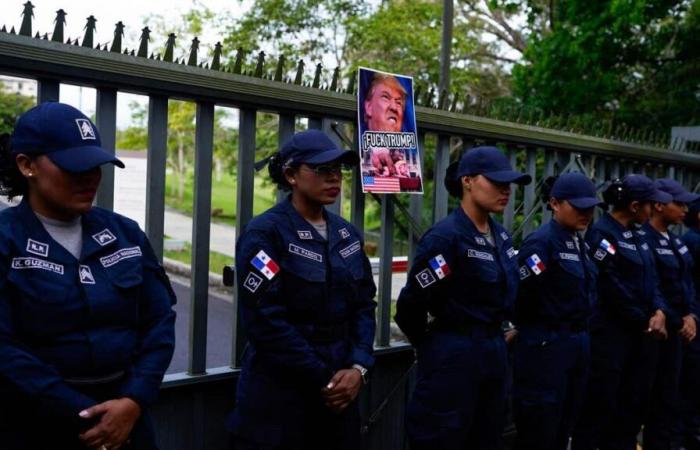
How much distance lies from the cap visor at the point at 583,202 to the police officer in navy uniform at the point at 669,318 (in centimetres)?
102

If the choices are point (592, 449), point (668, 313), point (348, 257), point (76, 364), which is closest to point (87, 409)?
point (76, 364)

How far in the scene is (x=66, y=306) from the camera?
7.80 feet

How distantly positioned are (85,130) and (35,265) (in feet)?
1.57

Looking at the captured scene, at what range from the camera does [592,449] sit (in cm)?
493

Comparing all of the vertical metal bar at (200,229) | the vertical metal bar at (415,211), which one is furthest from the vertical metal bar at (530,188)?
the vertical metal bar at (200,229)

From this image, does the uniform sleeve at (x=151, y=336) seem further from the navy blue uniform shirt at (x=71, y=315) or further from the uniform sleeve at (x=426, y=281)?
the uniform sleeve at (x=426, y=281)


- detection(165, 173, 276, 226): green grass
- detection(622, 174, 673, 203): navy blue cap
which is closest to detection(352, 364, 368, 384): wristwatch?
detection(622, 174, 673, 203): navy blue cap

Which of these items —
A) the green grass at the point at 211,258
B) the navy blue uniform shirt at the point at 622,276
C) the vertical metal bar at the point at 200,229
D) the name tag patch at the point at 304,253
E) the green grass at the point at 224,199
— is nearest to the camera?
the name tag patch at the point at 304,253

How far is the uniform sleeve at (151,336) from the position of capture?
2541mm

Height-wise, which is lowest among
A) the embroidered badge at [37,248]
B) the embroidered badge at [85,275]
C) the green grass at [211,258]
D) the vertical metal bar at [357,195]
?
the green grass at [211,258]

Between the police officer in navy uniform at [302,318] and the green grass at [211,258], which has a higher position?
the police officer in navy uniform at [302,318]

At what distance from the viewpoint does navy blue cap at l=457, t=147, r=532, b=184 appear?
392 cm

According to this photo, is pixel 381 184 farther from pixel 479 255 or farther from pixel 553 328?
pixel 553 328

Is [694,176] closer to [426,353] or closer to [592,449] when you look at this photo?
[592,449]
